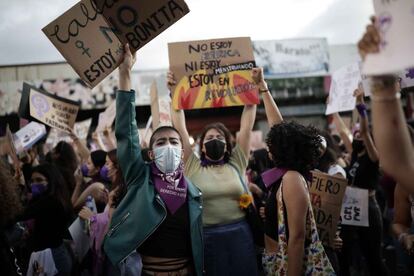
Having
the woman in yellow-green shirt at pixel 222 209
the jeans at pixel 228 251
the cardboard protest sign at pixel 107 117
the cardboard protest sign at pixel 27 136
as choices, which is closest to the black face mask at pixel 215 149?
the woman in yellow-green shirt at pixel 222 209

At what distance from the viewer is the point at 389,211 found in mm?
5570

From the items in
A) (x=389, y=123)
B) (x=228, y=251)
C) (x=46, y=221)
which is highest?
(x=389, y=123)

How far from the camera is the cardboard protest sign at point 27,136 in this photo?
20.5ft

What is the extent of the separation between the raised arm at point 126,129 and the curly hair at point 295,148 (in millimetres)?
986

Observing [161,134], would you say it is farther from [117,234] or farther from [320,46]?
[320,46]

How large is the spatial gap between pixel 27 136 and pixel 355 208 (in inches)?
204

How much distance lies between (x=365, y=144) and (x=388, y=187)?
1.02 meters

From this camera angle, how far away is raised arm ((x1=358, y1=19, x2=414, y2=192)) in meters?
1.42

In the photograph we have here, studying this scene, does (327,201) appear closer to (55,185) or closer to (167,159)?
(167,159)

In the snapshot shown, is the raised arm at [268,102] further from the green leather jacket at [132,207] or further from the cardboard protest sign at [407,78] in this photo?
the green leather jacket at [132,207]

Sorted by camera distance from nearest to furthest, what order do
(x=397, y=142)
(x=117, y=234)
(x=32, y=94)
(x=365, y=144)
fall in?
(x=397, y=142) < (x=117, y=234) < (x=365, y=144) < (x=32, y=94)

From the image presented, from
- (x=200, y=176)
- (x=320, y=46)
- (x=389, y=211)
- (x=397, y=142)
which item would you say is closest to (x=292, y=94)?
(x=320, y=46)

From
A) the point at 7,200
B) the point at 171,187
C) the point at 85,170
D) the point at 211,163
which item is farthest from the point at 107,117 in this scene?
the point at 7,200

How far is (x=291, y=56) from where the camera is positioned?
55.3 ft
